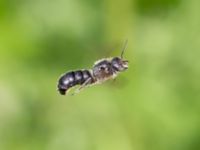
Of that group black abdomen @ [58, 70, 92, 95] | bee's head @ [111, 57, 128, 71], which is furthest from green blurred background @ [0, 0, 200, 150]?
black abdomen @ [58, 70, 92, 95]

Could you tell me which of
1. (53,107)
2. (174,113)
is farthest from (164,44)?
(53,107)

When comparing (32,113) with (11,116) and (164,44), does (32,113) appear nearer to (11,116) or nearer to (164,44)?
(11,116)

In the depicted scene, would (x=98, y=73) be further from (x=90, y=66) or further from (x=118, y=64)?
(x=90, y=66)

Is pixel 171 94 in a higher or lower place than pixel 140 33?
lower

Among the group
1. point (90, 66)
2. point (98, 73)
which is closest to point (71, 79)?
point (98, 73)

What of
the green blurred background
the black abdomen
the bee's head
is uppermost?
the green blurred background

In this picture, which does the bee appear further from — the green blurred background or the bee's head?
the green blurred background

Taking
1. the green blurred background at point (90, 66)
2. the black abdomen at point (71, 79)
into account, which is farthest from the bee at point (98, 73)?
the green blurred background at point (90, 66)
